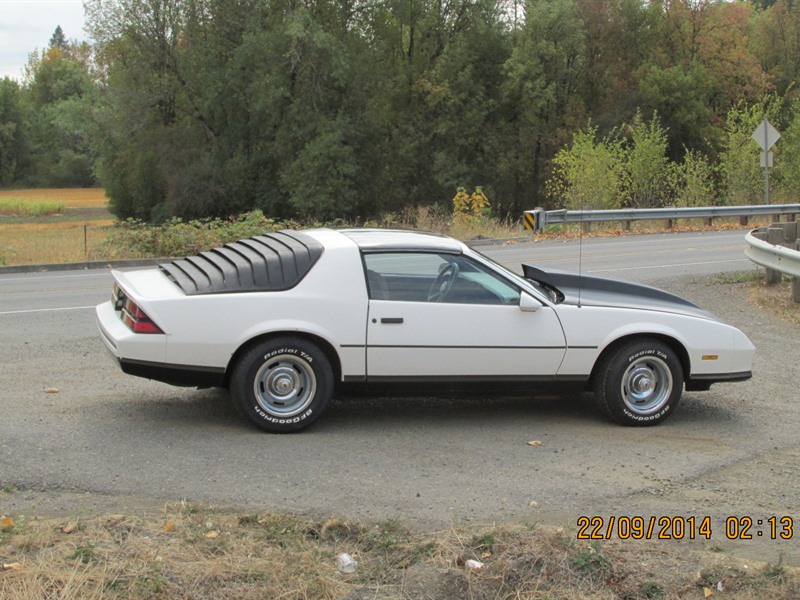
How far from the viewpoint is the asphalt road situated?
5.34 meters

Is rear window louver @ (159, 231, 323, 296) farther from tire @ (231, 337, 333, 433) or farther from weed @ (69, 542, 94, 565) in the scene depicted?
weed @ (69, 542, 94, 565)

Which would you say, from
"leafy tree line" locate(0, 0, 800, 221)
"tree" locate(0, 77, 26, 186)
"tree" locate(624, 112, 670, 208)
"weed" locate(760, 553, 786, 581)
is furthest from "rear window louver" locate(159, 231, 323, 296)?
"tree" locate(0, 77, 26, 186)

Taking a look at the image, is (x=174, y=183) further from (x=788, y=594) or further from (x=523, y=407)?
(x=788, y=594)

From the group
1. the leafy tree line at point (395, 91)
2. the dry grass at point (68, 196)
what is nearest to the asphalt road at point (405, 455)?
the leafy tree line at point (395, 91)

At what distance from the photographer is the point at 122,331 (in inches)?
260

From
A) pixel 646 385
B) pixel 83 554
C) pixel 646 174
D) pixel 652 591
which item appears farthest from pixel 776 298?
pixel 646 174

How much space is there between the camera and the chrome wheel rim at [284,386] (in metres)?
6.53

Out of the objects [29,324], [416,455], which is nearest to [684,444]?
[416,455]

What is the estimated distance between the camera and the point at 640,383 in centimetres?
702

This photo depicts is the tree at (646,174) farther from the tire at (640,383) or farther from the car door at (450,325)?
the car door at (450,325)

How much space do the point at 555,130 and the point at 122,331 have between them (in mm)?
55023

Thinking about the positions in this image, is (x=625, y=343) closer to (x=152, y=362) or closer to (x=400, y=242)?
(x=400, y=242)

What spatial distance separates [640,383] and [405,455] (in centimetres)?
191

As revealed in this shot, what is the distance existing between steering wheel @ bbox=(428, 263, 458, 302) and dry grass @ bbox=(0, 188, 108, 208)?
3305 inches
